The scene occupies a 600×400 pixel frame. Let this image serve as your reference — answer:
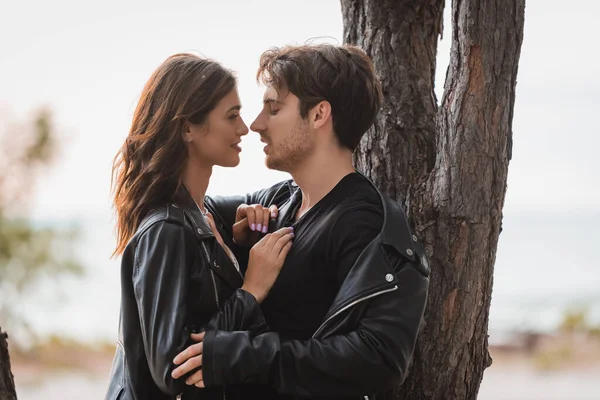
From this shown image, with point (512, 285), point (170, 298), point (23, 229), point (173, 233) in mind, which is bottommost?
point (512, 285)

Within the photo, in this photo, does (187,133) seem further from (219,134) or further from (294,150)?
(294,150)

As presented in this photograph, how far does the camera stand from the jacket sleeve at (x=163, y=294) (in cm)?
228

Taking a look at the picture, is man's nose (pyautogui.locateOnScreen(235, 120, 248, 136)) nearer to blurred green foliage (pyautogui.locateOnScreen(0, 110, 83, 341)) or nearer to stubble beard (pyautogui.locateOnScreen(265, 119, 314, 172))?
stubble beard (pyautogui.locateOnScreen(265, 119, 314, 172))

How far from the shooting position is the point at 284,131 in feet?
8.58

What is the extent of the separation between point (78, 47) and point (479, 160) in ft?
51.9

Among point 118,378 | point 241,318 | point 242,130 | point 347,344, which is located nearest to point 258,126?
point 242,130

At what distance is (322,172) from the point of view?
263 cm

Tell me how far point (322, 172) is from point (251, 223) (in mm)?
335

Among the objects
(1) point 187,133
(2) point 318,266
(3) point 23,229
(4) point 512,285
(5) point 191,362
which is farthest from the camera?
(4) point 512,285

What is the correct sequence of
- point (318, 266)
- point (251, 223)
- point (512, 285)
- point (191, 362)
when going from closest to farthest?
point (191, 362) < point (318, 266) < point (251, 223) < point (512, 285)

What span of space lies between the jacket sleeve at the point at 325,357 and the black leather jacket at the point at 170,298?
84 mm

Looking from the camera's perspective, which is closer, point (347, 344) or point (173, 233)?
point (347, 344)

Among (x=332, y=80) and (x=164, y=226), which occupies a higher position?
(x=332, y=80)

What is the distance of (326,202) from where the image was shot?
2.58m
